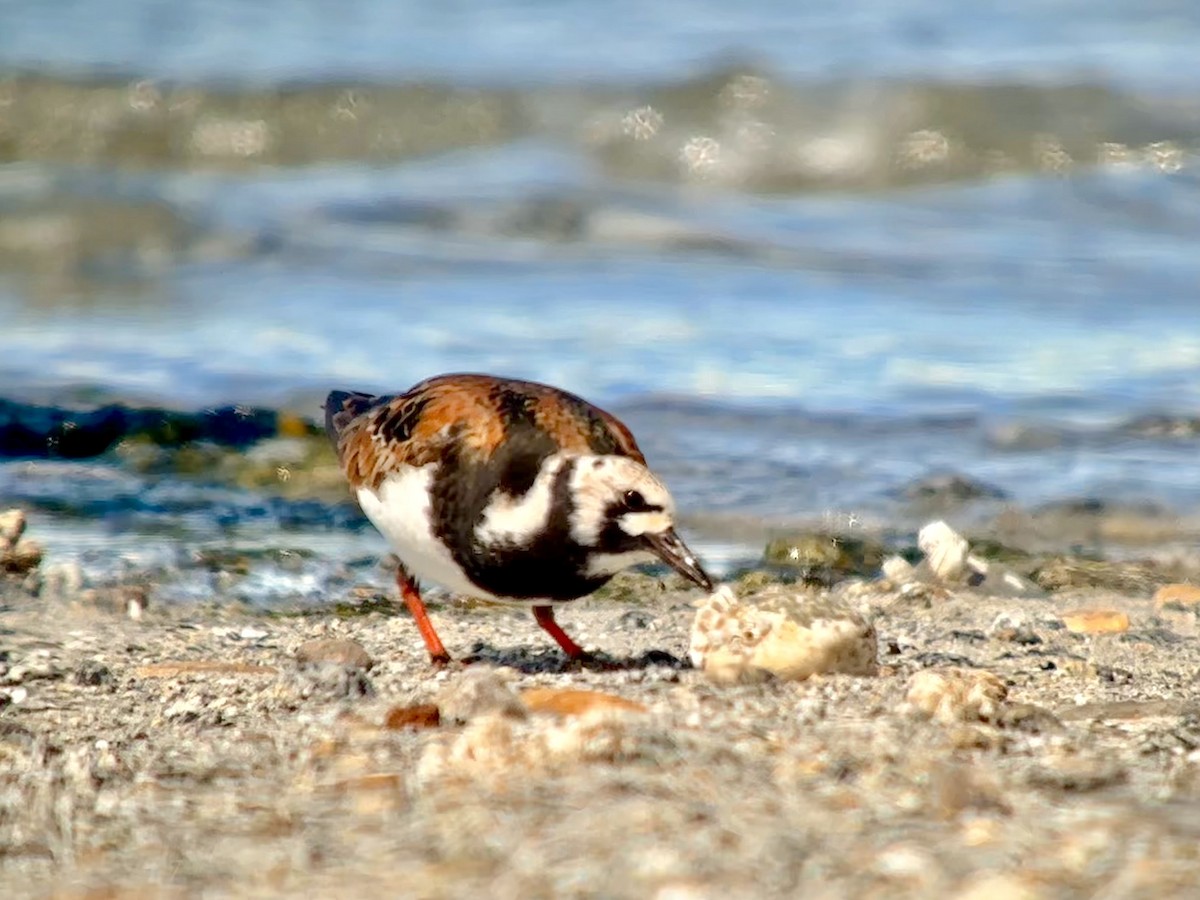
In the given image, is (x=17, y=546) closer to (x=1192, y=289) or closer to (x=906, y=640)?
(x=906, y=640)

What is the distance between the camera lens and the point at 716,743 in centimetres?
275

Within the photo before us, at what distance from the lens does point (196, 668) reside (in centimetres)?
379

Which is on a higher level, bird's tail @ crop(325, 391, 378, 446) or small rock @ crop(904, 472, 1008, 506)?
bird's tail @ crop(325, 391, 378, 446)

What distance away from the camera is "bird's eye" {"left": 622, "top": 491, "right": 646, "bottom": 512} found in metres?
3.45

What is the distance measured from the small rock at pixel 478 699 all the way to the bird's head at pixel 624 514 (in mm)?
448

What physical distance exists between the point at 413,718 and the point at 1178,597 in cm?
233

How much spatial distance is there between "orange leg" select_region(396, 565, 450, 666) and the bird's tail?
16.7 inches

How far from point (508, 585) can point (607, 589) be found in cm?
121

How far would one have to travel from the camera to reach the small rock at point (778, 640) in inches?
133

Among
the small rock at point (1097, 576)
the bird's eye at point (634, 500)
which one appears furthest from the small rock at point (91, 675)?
the small rock at point (1097, 576)

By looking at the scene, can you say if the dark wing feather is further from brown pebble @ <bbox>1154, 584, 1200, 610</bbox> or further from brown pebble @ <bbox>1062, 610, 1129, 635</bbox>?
brown pebble @ <bbox>1154, 584, 1200, 610</bbox>

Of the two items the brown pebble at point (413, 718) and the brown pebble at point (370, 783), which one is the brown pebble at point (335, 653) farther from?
the brown pebble at point (370, 783)

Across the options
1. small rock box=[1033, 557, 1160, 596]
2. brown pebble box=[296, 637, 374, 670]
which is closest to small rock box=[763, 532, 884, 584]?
small rock box=[1033, 557, 1160, 596]

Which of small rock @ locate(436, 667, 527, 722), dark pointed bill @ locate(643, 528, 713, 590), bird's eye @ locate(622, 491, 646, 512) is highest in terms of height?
bird's eye @ locate(622, 491, 646, 512)
